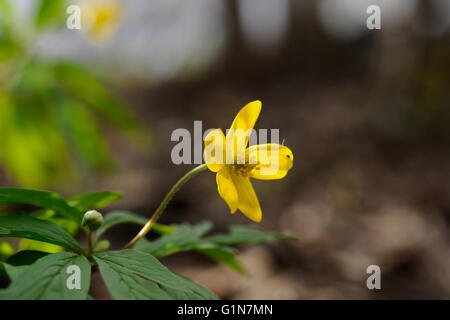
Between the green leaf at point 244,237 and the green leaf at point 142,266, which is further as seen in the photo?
the green leaf at point 244,237

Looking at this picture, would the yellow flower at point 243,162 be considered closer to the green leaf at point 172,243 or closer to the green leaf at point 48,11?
the green leaf at point 172,243

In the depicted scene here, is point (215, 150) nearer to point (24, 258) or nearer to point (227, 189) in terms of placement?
point (227, 189)

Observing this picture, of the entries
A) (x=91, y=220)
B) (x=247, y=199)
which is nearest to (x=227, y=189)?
(x=247, y=199)

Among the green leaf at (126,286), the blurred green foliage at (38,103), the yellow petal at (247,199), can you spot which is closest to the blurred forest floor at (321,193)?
the blurred green foliage at (38,103)

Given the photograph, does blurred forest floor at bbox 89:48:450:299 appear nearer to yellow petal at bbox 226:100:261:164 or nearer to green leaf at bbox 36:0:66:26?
yellow petal at bbox 226:100:261:164
